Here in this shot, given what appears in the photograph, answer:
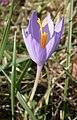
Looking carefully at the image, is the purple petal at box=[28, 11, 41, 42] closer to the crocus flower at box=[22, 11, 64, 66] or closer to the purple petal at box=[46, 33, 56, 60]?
the crocus flower at box=[22, 11, 64, 66]

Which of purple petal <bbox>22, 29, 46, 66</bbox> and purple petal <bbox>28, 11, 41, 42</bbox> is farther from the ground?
purple petal <bbox>28, 11, 41, 42</bbox>

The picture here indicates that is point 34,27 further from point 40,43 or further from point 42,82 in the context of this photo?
point 42,82

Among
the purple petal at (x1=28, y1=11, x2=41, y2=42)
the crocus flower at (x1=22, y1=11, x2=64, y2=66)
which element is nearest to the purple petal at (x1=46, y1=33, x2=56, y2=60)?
the crocus flower at (x1=22, y1=11, x2=64, y2=66)

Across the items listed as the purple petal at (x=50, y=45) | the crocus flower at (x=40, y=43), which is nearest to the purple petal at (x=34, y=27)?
the crocus flower at (x=40, y=43)

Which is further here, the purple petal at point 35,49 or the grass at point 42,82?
the grass at point 42,82

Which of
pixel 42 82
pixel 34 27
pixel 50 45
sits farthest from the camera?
pixel 42 82

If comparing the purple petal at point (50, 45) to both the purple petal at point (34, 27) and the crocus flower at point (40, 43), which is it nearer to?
the crocus flower at point (40, 43)

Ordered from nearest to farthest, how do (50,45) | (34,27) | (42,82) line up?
(50,45), (34,27), (42,82)

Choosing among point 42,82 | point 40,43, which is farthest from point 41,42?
point 42,82

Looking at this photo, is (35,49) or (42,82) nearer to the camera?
(35,49)

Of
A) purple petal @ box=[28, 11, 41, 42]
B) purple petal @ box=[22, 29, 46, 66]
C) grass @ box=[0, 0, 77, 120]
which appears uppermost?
purple petal @ box=[28, 11, 41, 42]


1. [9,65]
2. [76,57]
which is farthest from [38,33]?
[76,57]
